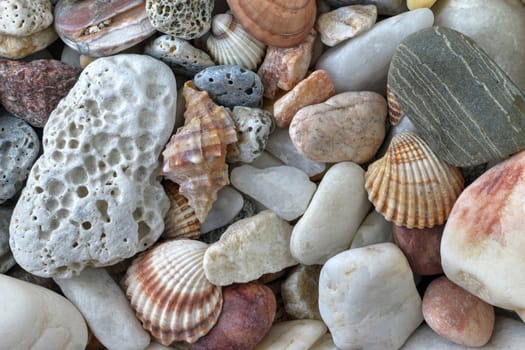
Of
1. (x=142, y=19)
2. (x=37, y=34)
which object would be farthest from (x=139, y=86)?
(x=37, y=34)

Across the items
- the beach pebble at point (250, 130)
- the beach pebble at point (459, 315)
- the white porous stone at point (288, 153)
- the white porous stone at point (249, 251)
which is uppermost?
the beach pebble at point (250, 130)

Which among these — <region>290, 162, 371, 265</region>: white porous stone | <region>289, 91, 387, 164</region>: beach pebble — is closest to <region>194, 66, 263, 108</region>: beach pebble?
<region>289, 91, 387, 164</region>: beach pebble

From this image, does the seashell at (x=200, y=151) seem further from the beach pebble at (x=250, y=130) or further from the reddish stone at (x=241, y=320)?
the reddish stone at (x=241, y=320)

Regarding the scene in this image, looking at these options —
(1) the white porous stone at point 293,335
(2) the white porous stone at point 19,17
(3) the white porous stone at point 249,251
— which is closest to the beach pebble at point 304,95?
(3) the white porous stone at point 249,251

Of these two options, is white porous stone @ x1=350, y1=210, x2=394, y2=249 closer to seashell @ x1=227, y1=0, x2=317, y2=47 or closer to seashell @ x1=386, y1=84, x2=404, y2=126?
seashell @ x1=386, y1=84, x2=404, y2=126

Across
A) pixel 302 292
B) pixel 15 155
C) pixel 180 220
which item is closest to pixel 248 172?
pixel 180 220

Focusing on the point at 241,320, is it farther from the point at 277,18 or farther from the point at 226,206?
the point at 277,18

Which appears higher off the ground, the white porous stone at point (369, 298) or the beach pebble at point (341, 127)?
the beach pebble at point (341, 127)
